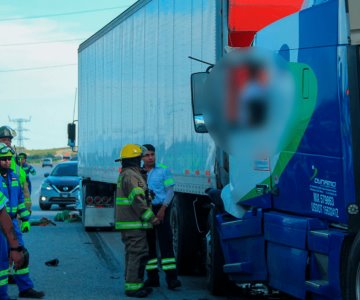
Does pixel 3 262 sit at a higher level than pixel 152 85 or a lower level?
lower

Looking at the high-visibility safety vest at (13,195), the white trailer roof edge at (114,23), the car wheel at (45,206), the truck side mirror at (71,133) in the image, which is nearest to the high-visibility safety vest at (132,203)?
the high-visibility safety vest at (13,195)

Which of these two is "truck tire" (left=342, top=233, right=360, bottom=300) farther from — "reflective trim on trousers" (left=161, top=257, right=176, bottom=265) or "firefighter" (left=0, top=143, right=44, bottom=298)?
"reflective trim on trousers" (left=161, top=257, right=176, bottom=265)

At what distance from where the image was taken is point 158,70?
1361 centimetres

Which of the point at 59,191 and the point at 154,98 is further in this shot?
the point at 59,191

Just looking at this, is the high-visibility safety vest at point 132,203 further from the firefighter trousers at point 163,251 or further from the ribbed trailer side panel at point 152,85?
the ribbed trailer side panel at point 152,85

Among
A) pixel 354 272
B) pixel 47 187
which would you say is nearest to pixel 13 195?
pixel 354 272

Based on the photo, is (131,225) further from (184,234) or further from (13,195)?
(13,195)

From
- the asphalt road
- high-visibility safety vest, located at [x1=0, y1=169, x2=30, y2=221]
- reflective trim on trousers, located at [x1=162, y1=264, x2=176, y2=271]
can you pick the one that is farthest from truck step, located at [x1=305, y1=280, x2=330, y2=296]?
reflective trim on trousers, located at [x1=162, y1=264, x2=176, y2=271]

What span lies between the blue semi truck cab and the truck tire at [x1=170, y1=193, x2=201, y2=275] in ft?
7.27

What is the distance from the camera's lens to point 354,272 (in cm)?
668

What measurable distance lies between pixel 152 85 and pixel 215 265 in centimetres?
425

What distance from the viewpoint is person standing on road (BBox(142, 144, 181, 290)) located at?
11.5 m

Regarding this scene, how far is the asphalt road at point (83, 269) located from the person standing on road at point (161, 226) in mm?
199

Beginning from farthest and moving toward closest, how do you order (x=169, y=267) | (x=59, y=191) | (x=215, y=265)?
(x=59, y=191)
(x=169, y=267)
(x=215, y=265)
